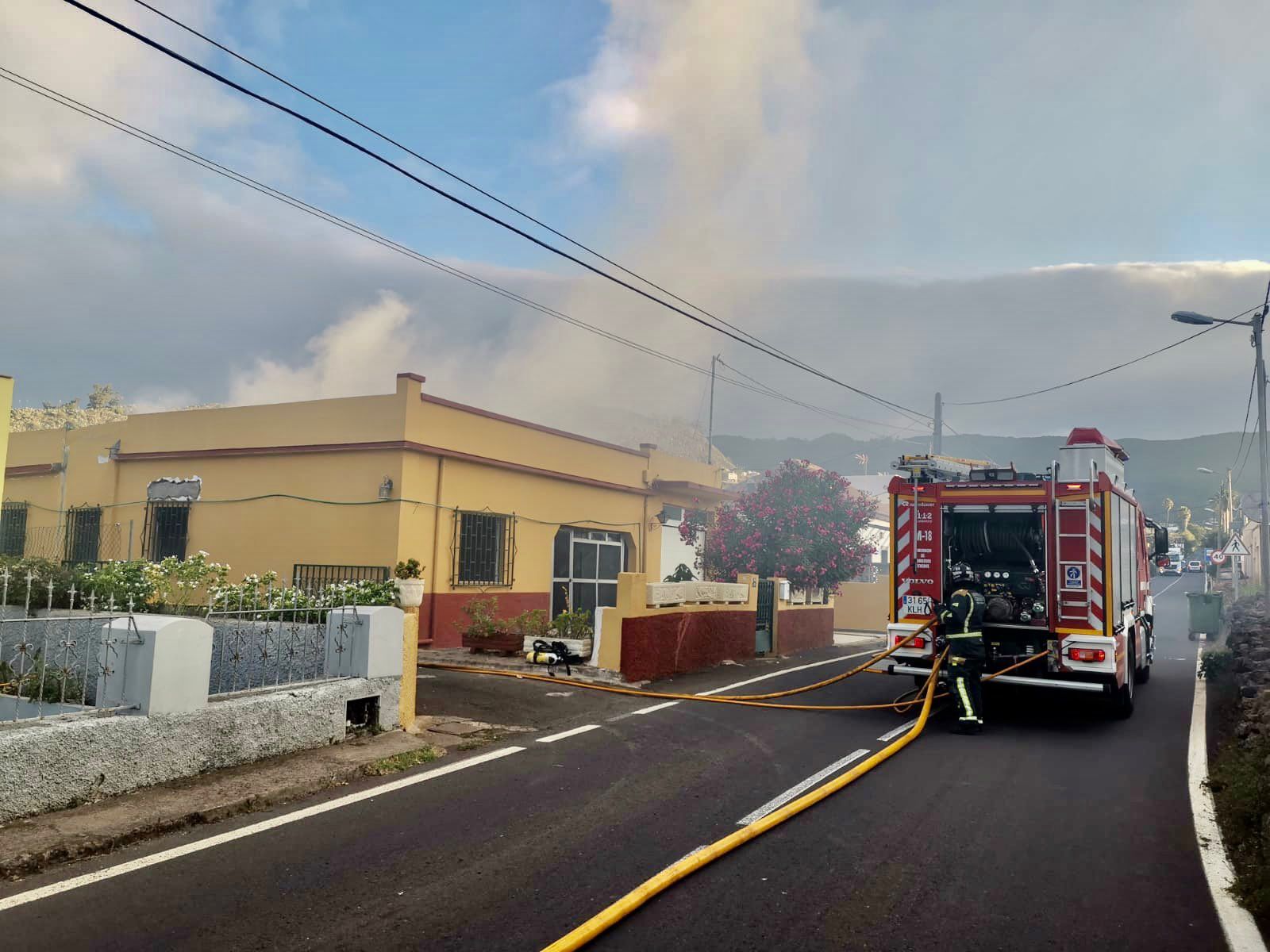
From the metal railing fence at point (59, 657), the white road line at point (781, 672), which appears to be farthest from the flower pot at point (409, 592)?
the white road line at point (781, 672)

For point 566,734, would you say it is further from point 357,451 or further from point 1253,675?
point 357,451

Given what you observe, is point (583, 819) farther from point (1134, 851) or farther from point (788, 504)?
point (788, 504)

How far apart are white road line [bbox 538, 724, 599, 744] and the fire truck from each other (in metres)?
3.67

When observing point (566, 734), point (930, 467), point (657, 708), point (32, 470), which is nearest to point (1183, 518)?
point (930, 467)

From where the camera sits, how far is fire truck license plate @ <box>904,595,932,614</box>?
411 inches

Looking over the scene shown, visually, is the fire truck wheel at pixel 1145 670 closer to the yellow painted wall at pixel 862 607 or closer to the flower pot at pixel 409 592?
the flower pot at pixel 409 592

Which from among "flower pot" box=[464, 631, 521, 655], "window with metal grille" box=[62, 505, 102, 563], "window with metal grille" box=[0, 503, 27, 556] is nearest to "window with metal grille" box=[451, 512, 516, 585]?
"flower pot" box=[464, 631, 521, 655]

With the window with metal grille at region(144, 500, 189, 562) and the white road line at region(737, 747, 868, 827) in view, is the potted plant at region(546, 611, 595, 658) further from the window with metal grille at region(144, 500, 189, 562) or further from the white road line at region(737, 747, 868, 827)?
the window with metal grille at region(144, 500, 189, 562)

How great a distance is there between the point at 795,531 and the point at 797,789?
14.6 meters

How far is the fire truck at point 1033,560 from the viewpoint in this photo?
31.3 feet

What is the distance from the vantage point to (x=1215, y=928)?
429 centimetres

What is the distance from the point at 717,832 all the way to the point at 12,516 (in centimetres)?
2082

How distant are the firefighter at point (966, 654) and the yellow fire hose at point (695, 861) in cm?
157

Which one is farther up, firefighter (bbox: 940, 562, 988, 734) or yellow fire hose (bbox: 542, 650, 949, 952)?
firefighter (bbox: 940, 562, 988, 734)
